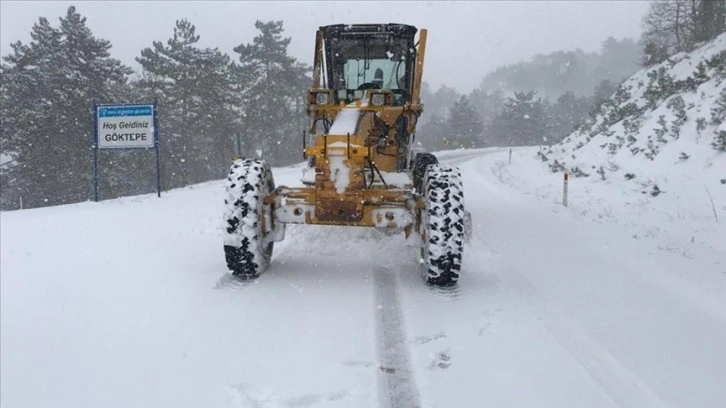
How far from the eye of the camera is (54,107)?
33719 mm

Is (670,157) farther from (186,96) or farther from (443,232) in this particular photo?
(186,96)

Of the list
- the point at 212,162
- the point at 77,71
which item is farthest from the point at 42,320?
the point at 212,162

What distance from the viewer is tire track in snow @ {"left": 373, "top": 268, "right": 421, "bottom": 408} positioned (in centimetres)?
363

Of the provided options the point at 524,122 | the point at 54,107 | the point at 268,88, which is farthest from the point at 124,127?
the point at 524,122

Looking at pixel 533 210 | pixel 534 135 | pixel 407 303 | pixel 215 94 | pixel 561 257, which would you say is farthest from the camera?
pixel 534 135

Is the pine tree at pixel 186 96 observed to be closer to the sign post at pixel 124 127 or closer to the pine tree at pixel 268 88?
the pine tree at pixel 268 88

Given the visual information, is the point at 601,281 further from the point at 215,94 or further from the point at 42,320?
the point at 215,94

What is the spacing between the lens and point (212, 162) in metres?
50.1

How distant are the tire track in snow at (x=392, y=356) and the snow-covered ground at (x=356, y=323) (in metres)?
0.02

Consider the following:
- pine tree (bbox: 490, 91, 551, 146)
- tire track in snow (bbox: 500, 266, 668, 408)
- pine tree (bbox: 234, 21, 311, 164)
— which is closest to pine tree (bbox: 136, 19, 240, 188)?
pine tree (bbox: 234, 21, 311, 164)

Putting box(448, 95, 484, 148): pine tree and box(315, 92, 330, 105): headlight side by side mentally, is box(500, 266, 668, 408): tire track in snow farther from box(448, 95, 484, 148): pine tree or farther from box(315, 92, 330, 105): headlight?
box(448, 95, 484, 148): pine tree

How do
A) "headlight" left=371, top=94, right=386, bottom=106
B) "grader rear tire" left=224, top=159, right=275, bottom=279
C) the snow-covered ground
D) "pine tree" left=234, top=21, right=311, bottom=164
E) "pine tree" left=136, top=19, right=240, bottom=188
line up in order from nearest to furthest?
the snow-covered ground
"grader rear tire" left=224, top=159, right=275, bottom=279
"headlight" left=371, top=94, right=386, bottom=106
"pine tree" left=136, top=19, right=240, bottom=188
"pine tree" left=234, top=21, right=311, bottom=164

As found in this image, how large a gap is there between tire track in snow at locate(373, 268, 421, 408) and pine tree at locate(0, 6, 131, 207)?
3341cm

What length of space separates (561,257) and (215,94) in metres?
38.3
